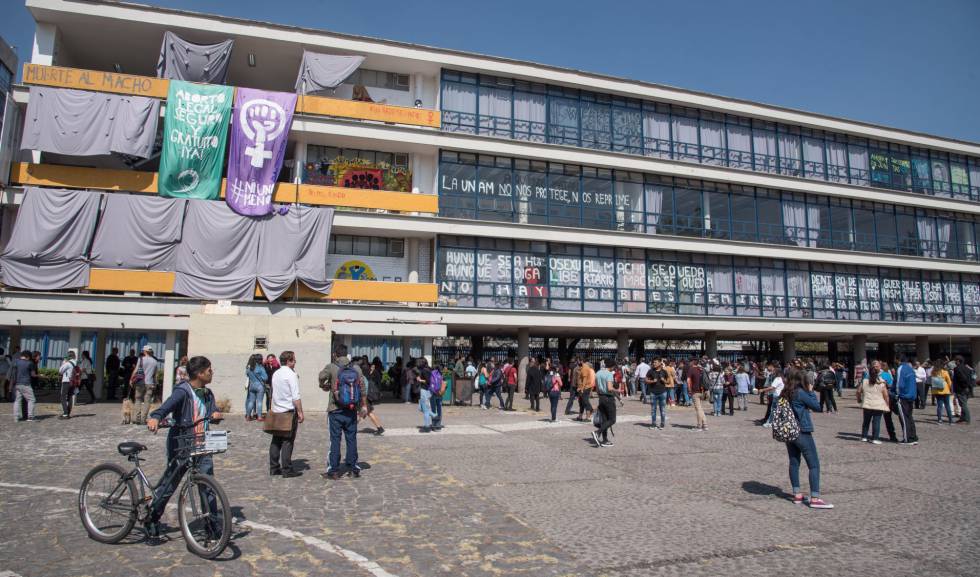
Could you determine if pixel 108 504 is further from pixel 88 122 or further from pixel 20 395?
pixel 88 122

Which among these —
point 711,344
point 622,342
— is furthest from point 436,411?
point 711,344

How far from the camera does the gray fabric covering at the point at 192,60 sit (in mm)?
23969

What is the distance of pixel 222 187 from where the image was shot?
23641mm

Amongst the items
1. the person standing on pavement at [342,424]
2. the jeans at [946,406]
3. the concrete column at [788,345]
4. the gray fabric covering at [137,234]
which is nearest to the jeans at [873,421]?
the jeans at [946,406]

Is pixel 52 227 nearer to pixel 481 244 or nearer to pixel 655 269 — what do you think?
pixel 481 244

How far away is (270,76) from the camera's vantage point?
2767 cm

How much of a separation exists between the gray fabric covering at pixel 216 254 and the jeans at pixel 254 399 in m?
7.55

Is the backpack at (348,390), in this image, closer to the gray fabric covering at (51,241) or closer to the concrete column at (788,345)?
the gray fabric covering at (51,241)

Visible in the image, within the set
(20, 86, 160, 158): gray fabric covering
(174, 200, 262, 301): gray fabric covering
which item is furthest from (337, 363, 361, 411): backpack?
(20, 86, 160, 158): gray fabric covering

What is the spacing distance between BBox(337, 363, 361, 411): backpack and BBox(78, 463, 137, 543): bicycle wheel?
3.45 meters

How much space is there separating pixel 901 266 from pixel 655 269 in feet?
50.3

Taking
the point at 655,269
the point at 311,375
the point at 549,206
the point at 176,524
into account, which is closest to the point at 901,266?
the point at 655,269

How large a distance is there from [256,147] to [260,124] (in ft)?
3.06

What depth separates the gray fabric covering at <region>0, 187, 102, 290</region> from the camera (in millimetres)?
21000
